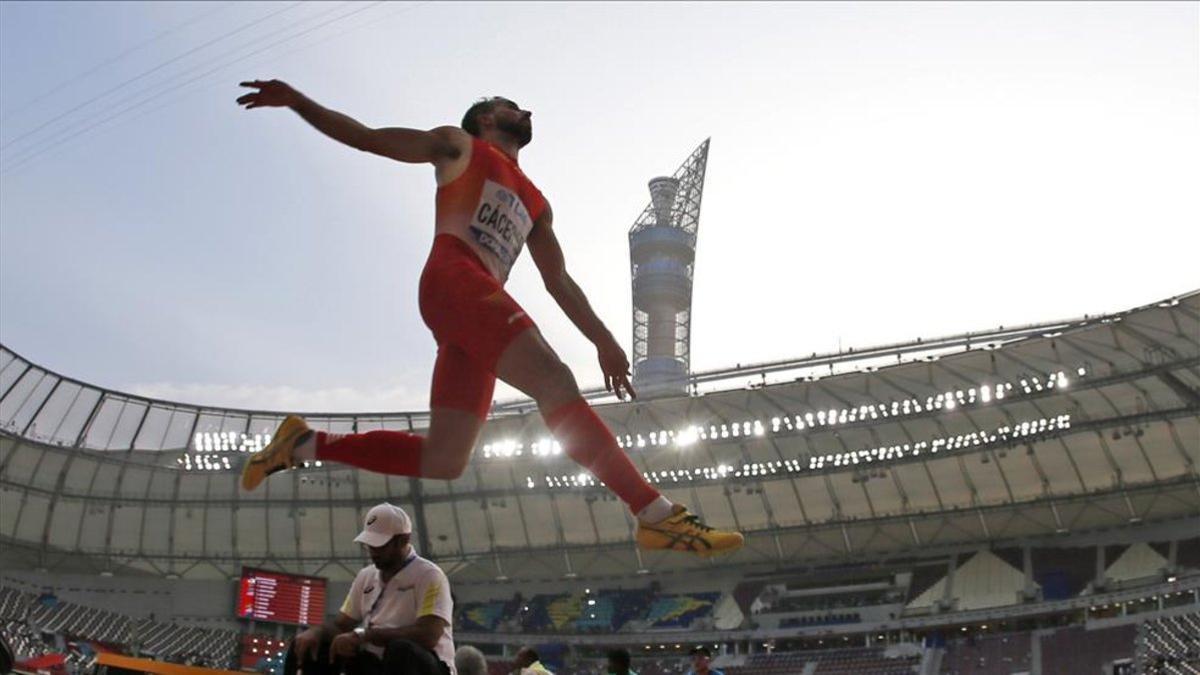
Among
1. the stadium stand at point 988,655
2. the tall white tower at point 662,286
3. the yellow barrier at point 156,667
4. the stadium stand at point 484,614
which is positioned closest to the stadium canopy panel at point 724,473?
the stadium stand at point 484,614

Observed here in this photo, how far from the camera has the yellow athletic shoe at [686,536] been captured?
4066 millimetres

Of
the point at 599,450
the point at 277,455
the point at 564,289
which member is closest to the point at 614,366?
the point at 564,289

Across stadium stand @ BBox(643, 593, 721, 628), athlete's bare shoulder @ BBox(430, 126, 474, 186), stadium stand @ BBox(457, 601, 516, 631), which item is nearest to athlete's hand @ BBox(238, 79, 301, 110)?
athlete's bare shoulder @ BBox(430, 126, 474, 186)

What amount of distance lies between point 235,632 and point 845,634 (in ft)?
81.8

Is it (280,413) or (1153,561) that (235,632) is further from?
(1153,561)

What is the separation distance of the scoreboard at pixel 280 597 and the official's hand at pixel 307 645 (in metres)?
36.5

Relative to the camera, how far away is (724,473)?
147ft

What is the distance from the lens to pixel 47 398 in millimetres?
41438

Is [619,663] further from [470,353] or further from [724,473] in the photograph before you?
[724,473]

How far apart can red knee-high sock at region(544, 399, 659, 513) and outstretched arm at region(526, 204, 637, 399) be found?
715 millimetres

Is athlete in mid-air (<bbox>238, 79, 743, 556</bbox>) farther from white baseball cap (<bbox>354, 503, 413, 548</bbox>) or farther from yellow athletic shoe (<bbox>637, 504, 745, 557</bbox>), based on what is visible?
white baseball cap (<bbox>354, 503, 413, 548</bbox>)

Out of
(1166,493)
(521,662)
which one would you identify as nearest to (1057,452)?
(1166,493)

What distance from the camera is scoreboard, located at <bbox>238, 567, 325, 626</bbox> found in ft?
124

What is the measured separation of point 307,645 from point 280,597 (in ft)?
122
